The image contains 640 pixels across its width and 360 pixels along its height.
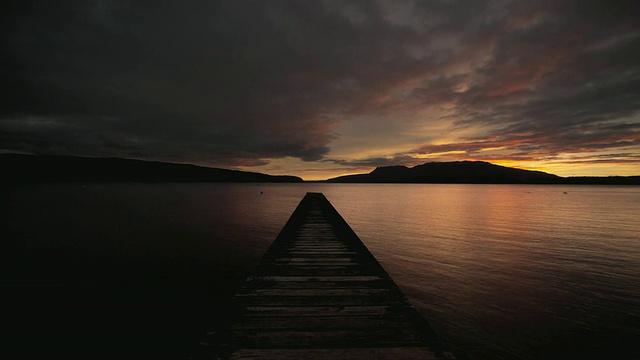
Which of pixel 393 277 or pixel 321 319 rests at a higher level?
pixel 321 319

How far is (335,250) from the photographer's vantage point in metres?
9.23

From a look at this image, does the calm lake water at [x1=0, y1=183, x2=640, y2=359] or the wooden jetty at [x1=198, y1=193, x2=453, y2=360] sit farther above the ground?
the wooden jetty at [x1=198, y1=193, x2=453, y2=360]

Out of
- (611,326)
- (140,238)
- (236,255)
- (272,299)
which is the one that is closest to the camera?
(272,299)

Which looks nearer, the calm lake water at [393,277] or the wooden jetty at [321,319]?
the wooden jetty at [321,319]

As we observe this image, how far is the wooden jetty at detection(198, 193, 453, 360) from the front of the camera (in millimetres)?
3789

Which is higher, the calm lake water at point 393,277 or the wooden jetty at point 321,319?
the wooden jetty at point 321,319

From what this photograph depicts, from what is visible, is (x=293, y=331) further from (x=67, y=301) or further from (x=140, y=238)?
(x=140, y=238)

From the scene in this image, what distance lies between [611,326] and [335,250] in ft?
25.8

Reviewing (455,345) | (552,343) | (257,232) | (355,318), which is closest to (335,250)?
(455,345)

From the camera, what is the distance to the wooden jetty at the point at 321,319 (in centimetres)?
379

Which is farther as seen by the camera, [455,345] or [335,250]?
[335,250]

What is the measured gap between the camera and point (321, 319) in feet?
15.1

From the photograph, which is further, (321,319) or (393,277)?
(393,277)

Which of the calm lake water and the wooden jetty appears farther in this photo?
the calm lake water
